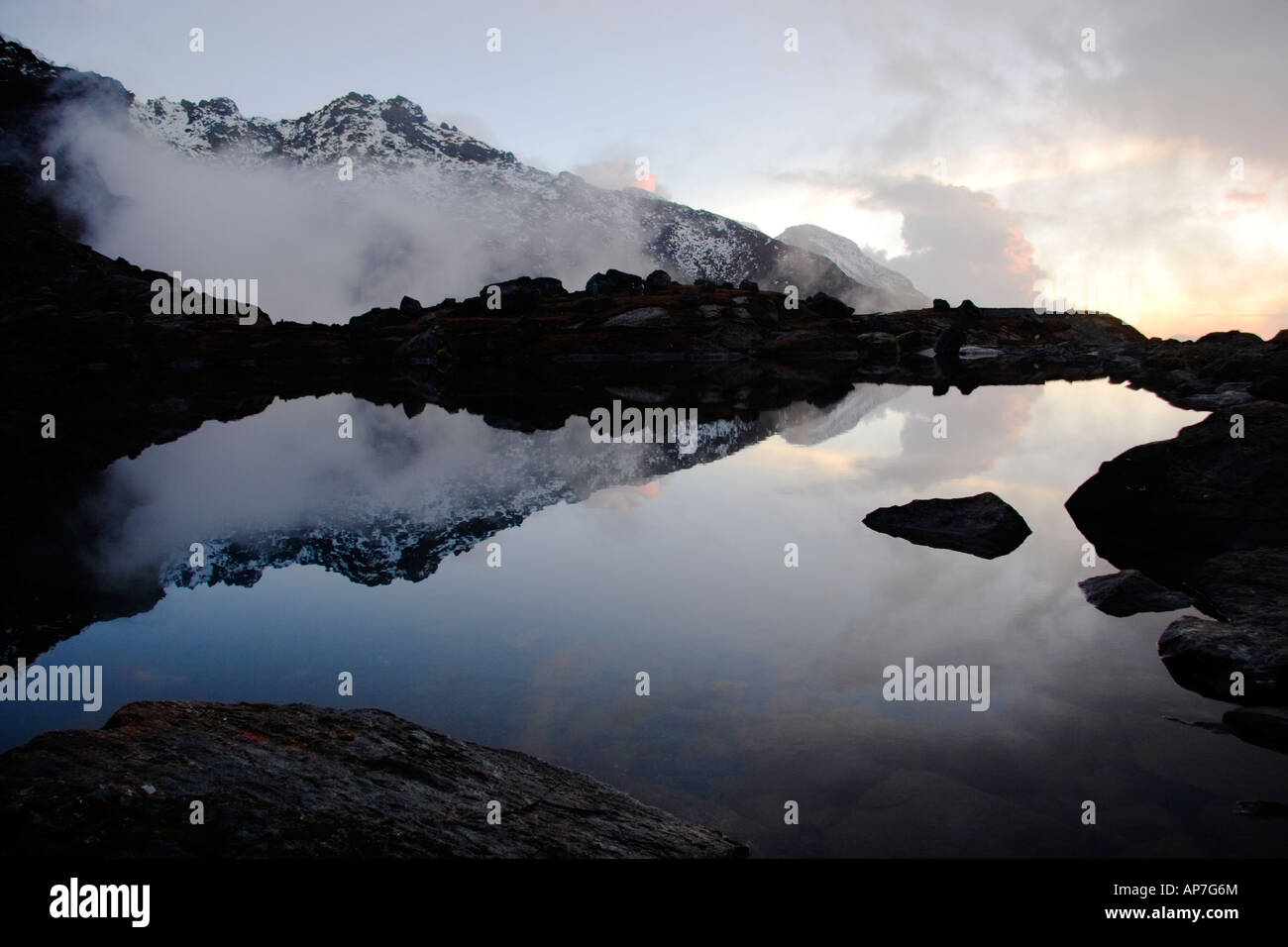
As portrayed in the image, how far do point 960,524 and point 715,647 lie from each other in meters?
11.4

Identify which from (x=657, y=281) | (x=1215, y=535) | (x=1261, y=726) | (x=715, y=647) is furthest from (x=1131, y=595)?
(x=657, y=281)

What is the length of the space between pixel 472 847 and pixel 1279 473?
2145 centimetres

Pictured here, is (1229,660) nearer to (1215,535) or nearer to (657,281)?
(1215,535)

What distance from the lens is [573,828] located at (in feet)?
25.5

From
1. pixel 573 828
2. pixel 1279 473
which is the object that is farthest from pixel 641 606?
pixel 1279 473

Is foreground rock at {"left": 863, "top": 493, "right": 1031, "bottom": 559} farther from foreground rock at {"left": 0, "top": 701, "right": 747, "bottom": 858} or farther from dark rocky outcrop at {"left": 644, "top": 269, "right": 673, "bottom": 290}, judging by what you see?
dark rocky outcrop at {"left": 644, "top": 269, "right": 673, "bottom": 290}

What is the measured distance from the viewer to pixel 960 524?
2212 centimetres

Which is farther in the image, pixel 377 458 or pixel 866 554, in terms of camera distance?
pixel 377 458

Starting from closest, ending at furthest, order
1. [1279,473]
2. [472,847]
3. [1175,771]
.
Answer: [472,847] → [1175,771] → [1279,473]

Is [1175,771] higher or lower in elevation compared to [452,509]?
lower

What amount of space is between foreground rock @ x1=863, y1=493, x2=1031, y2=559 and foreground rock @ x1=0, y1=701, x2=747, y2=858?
1541cm

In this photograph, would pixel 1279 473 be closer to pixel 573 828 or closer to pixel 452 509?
pixel 573 828

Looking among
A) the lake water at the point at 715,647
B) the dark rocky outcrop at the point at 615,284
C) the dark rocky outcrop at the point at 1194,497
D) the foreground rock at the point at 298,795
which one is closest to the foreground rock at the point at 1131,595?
the lake water at the point at 715,647

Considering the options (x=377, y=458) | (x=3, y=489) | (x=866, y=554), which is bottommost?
(x=866, y=554)
